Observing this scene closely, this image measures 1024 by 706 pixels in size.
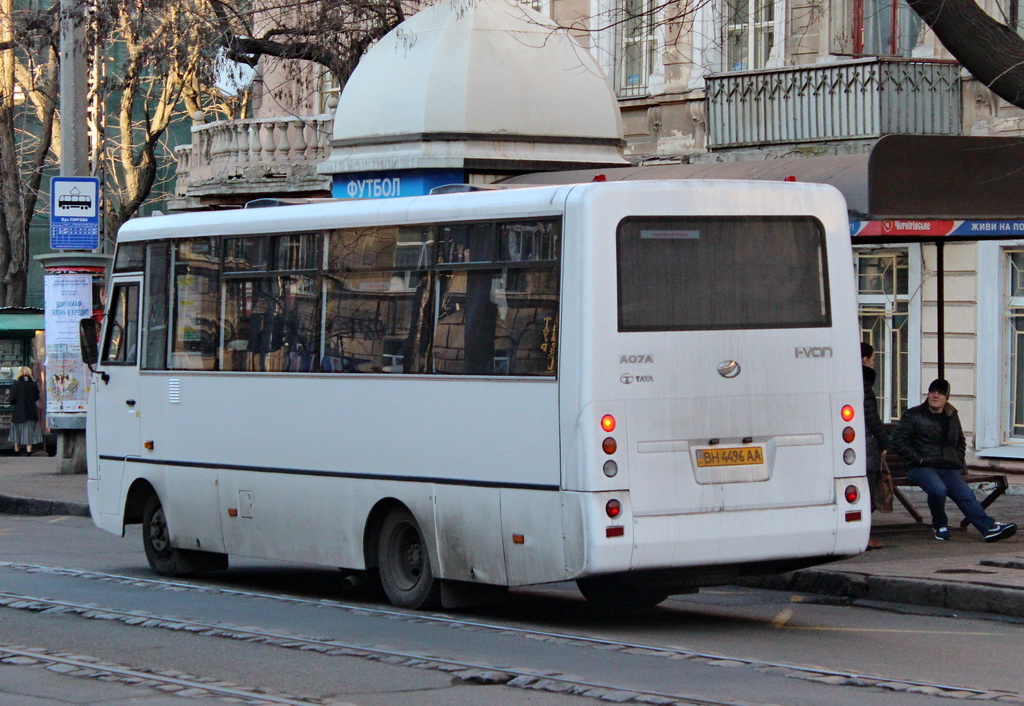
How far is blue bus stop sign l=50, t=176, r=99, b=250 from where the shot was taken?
22.4 m

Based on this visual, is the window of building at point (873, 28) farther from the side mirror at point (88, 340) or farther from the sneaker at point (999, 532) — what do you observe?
the side mirror at point (88, 340)

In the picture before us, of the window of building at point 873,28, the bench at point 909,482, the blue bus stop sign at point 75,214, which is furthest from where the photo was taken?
the blue bus stop sign at point 75,214

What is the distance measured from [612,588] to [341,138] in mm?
9745

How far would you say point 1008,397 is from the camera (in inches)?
827

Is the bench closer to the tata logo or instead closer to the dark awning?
the dark awning

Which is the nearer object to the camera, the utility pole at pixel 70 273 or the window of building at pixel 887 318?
the window of building at pixel 887 318

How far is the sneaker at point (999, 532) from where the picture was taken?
14656 millimetres

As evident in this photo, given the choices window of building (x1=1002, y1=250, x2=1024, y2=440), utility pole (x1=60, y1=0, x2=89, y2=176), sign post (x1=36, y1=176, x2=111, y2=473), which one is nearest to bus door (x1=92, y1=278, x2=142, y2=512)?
sign post (x1=36, y1=176, x2=111, y2=473)

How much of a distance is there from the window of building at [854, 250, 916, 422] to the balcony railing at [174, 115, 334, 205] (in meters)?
7.43

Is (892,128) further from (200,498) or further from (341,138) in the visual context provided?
(200,498)

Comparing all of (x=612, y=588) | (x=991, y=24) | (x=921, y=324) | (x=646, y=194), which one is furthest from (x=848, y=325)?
(x=921, y=324)

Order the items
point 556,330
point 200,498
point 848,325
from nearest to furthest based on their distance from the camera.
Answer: point 556,330 < point 848,325 < point 200,498

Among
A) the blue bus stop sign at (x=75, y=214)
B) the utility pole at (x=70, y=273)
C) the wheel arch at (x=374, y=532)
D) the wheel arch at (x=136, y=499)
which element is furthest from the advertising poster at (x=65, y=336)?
the wheel arch at (x=374, y=532)

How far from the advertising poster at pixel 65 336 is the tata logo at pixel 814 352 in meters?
14.6
